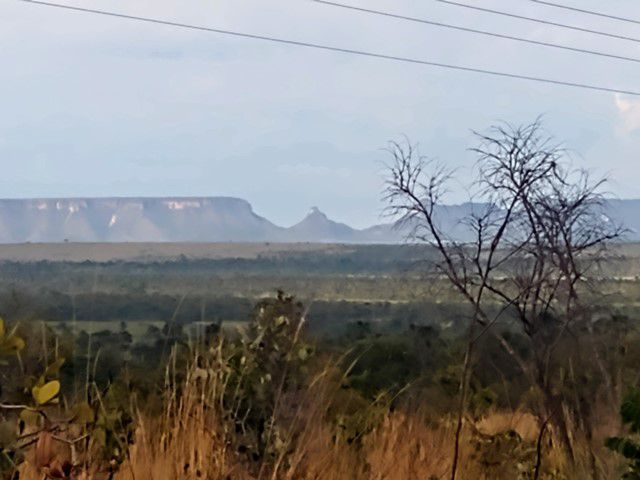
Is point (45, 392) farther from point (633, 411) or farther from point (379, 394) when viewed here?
point (379, 394)

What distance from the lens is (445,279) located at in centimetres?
806

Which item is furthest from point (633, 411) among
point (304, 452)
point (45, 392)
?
point (45, 392)

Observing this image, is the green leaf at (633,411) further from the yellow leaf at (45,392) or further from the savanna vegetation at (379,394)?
the yellow leaf at (45,392)

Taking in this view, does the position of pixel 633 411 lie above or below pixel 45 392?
below

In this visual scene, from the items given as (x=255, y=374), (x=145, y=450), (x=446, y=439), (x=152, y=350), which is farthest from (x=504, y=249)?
(x=152, y=350)

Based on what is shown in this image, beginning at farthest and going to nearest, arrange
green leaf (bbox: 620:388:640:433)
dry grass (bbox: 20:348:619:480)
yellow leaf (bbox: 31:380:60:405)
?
1. dry grass (bbox: 20:348:619:480)
2. green leaf (bbox: 620:388:640:433)
3. yellow leaf (bbox: 31:380:60:405)

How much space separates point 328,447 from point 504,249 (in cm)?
159

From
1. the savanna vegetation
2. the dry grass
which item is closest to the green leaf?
the savanna vegetation

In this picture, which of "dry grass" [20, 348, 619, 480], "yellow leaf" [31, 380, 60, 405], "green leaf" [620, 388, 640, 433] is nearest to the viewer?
"yellow leaf" [31, 380, 60, 405]

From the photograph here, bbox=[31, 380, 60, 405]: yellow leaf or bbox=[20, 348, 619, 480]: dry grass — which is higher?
bbox=[31, 380, 60, 405]: yellow leaf

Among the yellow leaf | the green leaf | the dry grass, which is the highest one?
the yellow leaf

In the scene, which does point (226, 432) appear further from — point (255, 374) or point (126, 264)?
point (126, 264)

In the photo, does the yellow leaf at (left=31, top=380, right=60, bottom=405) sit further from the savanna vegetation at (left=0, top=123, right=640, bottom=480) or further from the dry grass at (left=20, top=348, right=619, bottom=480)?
the dry grass at (left=20, top=348, right=619, bottom=480)

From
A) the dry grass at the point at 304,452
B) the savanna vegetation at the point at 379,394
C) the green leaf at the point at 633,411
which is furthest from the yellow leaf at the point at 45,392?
the green leaf at the point at 633,411
